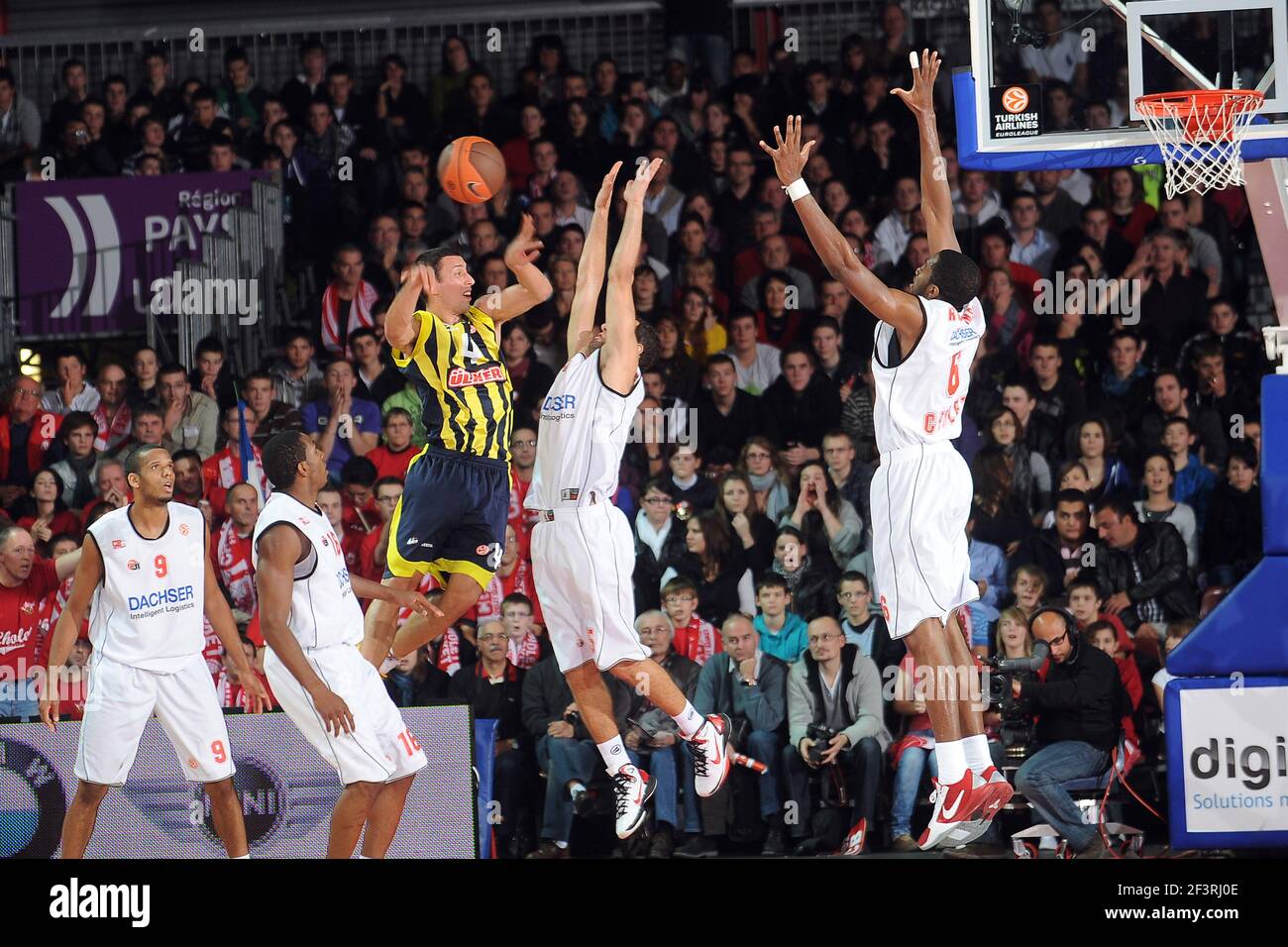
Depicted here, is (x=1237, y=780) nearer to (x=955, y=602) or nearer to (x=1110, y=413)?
(x=955, y=602)

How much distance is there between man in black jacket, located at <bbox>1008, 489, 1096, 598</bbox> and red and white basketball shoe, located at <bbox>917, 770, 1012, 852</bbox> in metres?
1.50

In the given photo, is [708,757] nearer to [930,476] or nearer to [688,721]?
[688,721]

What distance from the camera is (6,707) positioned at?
9.33 meters

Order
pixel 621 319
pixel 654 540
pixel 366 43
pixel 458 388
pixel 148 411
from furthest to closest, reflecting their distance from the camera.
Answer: pixel 366 43 → pixel 148 411 → pixel 654 540 → pixel 621 319 → pixel 458 388

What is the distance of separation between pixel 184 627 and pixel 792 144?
354 cm

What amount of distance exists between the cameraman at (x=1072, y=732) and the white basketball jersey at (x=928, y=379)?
1237mm

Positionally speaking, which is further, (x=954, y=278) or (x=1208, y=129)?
(x=954, y=278)

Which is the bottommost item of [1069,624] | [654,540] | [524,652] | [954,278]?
[524,652]

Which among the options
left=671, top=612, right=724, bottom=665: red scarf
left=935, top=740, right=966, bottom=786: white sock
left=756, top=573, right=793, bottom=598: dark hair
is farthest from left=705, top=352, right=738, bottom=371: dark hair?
left=935, top=740, right=966, bottom=786: white sock

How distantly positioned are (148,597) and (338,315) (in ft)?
9.04

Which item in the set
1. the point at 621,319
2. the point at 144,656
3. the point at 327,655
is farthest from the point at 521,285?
the point at 144,656

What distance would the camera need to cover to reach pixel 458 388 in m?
8.55

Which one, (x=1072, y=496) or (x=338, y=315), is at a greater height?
(x=338, y=315)

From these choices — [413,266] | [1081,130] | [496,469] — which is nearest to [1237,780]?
[1081,130]
